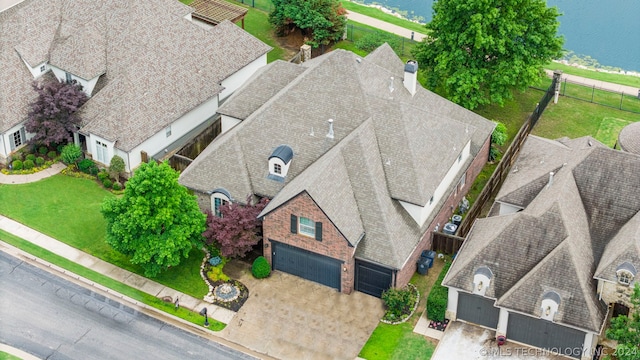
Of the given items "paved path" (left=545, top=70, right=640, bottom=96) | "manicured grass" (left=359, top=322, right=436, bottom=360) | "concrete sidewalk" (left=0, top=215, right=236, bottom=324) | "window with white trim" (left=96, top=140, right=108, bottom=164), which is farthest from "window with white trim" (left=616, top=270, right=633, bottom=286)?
"window with white trim" (left=96, top=140, right=108, bottom=164)

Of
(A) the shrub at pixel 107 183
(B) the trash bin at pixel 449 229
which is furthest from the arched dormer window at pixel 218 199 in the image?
(B) the trash bin at pixel 449 229

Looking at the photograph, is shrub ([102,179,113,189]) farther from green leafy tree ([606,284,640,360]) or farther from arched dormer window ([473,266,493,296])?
green leafy tree ([606,284,640,360])

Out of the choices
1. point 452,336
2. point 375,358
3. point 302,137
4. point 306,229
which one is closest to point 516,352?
point 452,336

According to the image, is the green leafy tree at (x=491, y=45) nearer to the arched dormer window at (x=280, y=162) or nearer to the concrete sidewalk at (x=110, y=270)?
the arched dormer window at (x=280, y=162)

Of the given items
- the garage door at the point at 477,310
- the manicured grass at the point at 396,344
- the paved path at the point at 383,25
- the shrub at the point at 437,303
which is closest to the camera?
the manicured grass at the point at 396,344

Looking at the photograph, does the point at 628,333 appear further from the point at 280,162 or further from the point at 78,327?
the point at 78,327

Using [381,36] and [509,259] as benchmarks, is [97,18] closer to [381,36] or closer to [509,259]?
[381,36]
